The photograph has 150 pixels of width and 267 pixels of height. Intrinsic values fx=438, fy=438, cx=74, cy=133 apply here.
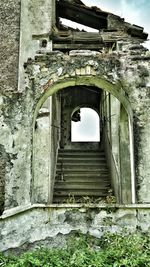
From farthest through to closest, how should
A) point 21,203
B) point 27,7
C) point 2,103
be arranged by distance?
1. point 27,7
2. point 2,103
3. point 21,203

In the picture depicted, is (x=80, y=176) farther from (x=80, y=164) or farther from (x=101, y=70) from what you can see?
(x=101, y=70)

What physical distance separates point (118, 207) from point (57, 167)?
328 inches

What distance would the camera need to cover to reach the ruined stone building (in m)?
7.75

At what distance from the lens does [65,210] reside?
7.80 metres

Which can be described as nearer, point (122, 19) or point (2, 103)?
point (2, 103)

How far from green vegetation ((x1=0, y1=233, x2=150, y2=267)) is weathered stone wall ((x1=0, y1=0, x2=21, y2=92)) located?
7872 mm

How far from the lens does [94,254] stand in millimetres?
6863

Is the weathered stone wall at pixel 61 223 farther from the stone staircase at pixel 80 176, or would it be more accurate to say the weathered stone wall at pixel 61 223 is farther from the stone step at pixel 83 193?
the stone step at pixel 83 193

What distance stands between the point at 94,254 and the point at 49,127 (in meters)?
7.40

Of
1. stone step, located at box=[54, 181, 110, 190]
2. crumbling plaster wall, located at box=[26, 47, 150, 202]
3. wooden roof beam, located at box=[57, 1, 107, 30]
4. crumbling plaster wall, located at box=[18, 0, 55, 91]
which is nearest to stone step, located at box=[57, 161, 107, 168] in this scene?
stone step, located at box=[54, 181, 110, 190]

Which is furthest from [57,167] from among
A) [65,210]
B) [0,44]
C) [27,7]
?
[65,210]

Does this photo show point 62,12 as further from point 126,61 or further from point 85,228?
point 85,228

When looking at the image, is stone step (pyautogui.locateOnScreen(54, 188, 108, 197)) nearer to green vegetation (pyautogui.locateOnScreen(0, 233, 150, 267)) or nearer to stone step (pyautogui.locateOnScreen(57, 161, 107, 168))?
stone step (pyautogui.locateOnScreen(57, 161, 107, 168))

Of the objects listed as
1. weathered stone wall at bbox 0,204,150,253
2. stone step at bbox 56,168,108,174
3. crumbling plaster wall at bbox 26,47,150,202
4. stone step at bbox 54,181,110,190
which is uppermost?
crumbling plaster wall at bbox 26,47,150,202
